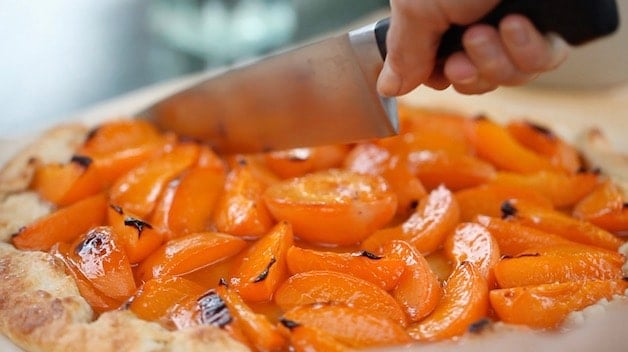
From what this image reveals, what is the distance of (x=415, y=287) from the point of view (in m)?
2.31

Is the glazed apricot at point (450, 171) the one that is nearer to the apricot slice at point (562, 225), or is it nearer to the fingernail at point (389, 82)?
the apricot slice at point (562, 225)

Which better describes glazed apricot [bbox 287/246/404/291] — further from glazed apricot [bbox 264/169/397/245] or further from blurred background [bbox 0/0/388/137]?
blurred background [bbox 0/0/388/137]

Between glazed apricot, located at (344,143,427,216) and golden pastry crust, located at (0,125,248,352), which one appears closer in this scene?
golden pastry crust, located at (0,125,248,352)

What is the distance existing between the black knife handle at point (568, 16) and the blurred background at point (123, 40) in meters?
2.95

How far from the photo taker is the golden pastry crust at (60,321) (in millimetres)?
2096

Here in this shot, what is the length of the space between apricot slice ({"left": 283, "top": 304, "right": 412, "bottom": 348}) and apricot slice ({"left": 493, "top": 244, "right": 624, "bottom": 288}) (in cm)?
45

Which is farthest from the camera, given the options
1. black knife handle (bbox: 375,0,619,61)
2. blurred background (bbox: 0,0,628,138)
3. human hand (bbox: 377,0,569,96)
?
blurred background (bbox: 0,0,628,138)

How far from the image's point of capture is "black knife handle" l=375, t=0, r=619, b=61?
183cm

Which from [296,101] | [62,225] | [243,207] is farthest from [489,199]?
[62,225]

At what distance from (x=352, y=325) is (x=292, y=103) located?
1038 millimetres

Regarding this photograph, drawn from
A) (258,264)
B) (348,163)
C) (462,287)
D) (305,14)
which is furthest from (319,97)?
(305,14)

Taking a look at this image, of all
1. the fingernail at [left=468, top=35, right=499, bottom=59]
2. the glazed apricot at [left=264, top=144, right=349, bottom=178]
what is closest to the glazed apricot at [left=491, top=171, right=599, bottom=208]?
the glazed apricot at [left=264, top=144, right=349, bottom=178]

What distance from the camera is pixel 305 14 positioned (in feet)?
17.3

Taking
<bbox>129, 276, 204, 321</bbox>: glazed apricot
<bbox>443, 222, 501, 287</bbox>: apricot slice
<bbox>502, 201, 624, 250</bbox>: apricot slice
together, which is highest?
<bbox>129, 276, 204, 321</bbox>: glazed apricot
